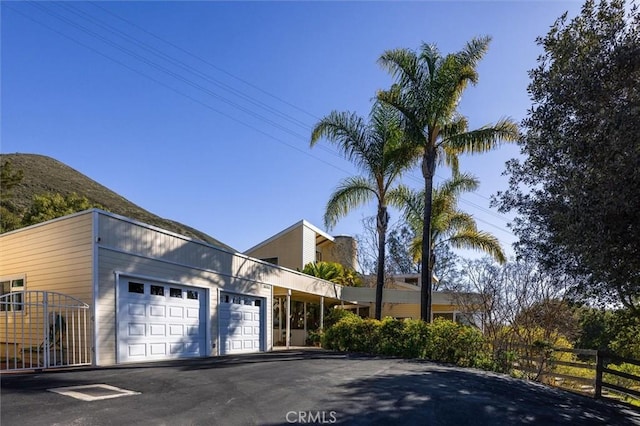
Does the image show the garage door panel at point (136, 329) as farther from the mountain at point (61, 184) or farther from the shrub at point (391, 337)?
the mountain at point (61, 184)

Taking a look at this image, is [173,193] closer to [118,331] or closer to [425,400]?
[118,331]

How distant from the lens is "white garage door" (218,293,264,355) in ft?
47.0

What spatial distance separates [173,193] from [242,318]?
33.8 feet

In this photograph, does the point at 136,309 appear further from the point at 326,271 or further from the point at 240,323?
the point at 326,271

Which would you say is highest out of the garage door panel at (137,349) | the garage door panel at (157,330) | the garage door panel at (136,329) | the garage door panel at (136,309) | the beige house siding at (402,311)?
the garage door panel at (136,309)

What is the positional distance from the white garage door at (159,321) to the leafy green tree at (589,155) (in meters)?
8.77

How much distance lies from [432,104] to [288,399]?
37.5 ft

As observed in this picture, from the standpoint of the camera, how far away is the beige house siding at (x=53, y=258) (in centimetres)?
1004

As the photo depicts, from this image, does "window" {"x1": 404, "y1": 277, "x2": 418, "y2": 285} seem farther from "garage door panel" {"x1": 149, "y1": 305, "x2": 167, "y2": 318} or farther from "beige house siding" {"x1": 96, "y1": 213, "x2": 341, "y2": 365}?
"garage door panel" {"x1": 149, "y1": 305, "x2": 167, "y2": 318}

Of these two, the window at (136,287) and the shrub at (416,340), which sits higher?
the window at (136,287)

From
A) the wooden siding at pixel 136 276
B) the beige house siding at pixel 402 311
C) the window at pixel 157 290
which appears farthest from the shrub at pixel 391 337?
the beige house siding at pixel 402 311

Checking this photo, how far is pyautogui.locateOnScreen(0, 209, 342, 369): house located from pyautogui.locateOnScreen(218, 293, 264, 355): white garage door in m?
0.06

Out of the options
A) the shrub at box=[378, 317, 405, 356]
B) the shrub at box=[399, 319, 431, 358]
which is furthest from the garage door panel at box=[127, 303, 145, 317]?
the shrub at box=[399, 319, 431, 358]

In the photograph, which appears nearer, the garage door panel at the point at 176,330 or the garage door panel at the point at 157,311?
the garage door panel at the point at 157,311
